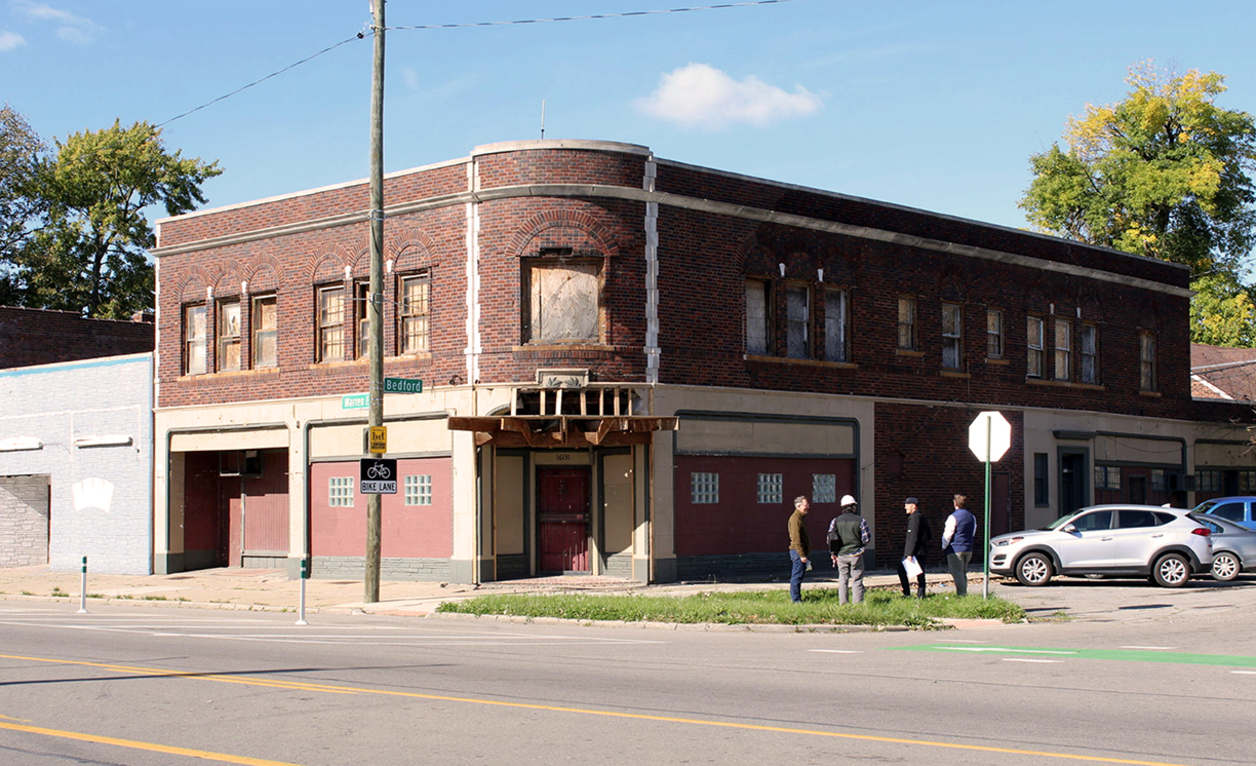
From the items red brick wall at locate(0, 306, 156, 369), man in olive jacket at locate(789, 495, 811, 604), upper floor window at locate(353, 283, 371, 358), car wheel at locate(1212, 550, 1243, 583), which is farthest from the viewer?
red brick wall at locate(0, 306, 156, 369)

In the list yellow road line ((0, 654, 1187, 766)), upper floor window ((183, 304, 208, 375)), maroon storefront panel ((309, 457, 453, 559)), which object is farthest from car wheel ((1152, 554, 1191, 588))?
upper floor window ((183, 304, 208, 375))

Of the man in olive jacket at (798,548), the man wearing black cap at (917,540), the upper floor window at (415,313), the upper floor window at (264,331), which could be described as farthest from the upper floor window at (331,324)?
the man wearing black cap at (917,540)

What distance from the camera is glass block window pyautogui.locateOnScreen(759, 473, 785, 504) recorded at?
2659 centimetres

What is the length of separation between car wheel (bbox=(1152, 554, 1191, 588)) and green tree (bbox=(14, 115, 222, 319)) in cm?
4202

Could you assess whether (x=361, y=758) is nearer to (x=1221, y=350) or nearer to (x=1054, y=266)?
(x=1054, y=266)

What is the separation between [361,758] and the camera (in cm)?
831

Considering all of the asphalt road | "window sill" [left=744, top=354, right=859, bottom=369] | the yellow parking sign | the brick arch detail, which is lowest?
the asphalt road

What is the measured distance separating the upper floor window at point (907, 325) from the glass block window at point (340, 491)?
12.8 meters

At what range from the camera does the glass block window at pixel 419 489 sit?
25.6 meters

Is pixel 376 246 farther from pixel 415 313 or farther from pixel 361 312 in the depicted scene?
pixel 361 312

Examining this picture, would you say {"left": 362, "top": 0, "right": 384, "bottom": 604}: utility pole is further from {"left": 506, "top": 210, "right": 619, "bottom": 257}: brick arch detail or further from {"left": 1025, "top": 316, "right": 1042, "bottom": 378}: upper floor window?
{"left": 1025, "top": 316, "right": 1042, "bottom": 378}: upper floor window

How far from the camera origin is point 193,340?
99.7 ft

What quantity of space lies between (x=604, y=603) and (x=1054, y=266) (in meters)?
18.9

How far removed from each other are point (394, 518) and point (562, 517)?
3.57 m
